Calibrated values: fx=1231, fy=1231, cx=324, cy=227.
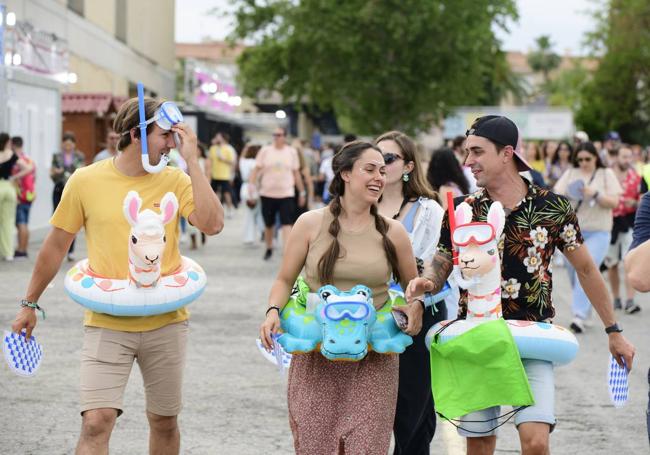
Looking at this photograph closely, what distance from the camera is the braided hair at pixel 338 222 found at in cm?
497

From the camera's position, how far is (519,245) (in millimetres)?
5039

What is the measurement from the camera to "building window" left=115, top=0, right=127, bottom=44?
134 ft

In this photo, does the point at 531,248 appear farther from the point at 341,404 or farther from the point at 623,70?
the point at 623,70

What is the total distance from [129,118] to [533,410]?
81.7 inches

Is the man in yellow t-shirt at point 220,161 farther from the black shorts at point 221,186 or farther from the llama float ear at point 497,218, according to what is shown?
the llama float ear at point 497,218

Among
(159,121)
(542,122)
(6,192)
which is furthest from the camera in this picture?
(542,122)

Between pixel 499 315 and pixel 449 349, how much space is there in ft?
0.78

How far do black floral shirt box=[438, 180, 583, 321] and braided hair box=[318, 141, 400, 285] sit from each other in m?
0.37

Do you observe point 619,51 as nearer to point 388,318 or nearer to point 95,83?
point 95,83

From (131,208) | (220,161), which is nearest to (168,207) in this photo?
(131,208)

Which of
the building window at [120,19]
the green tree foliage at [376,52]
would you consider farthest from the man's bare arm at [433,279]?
the green tree foliage at [376,52]

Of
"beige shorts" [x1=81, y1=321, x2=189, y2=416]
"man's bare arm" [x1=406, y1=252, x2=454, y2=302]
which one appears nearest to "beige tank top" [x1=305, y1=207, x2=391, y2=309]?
"man's bare arm" [x1=406, y1=252, x2=454, y2=302]

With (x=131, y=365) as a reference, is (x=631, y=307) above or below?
below

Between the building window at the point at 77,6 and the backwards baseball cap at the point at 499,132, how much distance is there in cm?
2950
